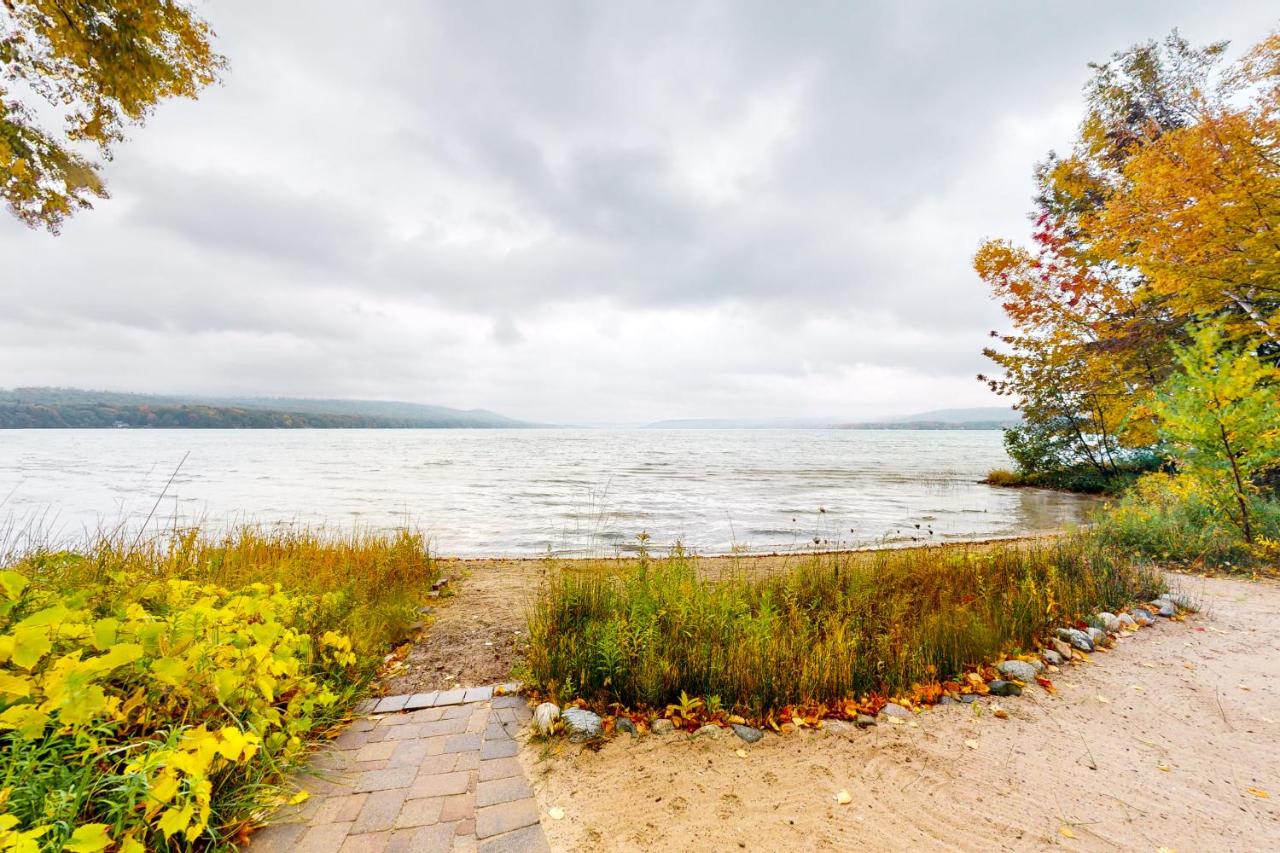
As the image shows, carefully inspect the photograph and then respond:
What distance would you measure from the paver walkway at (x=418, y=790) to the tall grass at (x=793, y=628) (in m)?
0.67

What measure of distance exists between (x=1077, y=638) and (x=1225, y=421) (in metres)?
5.83

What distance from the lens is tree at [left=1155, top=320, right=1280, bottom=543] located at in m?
7.62

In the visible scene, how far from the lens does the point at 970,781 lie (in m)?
3.03

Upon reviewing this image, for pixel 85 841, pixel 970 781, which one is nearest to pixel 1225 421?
pixel 970 781

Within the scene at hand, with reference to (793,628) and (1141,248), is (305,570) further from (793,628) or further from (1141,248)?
(1141,248)

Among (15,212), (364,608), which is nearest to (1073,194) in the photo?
(364,608)

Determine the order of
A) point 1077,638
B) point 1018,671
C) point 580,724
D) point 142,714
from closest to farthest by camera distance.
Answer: point 142,714 → point 580,724 → point 1018,671 → point 1077,638

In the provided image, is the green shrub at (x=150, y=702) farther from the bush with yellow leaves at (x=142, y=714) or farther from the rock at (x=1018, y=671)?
the rock at (x=1018, y=671)

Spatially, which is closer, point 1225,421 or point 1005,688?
point 1005,688

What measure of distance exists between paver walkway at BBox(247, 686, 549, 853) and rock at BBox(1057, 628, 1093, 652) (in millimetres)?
5080

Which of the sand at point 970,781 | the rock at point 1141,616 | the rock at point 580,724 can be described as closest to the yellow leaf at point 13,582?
the sand at point 970,781

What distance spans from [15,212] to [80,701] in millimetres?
9397

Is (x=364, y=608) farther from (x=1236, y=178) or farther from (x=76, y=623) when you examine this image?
(x=1236, y=178)

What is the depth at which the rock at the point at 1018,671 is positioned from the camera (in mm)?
4273
